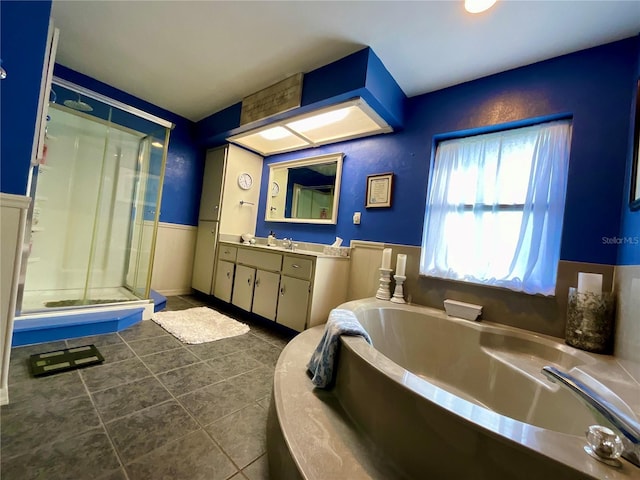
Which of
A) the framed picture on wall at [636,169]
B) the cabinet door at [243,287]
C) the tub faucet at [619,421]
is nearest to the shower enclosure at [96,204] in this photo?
the cabinet door at [243,287]

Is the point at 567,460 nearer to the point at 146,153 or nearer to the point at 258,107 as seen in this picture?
the point at 258,107

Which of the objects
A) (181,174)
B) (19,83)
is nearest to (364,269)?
(19,83)

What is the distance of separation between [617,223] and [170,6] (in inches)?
123

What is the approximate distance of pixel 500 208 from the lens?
1.85 metres

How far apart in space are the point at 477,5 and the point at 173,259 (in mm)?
3849

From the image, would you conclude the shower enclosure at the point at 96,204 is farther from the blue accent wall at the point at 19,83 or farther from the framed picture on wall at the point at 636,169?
the framed picture on wall at the point at 636,169

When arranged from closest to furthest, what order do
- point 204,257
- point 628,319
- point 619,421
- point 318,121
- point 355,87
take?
point 619,421, point 628,319, point 355,87, point 318,121, point 204,257

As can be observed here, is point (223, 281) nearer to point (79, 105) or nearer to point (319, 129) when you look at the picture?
point (319, 129)

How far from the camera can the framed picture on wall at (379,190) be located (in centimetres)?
237

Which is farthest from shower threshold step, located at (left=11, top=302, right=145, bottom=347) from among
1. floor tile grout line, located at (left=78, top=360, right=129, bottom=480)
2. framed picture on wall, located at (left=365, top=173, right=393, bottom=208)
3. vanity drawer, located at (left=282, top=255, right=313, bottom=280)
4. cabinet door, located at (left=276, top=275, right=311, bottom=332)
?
framed picture on wall, located at (left=365, top=173, right=393, bottom=208)

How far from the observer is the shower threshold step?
5.60ft

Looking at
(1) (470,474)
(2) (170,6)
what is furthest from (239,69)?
(1) (470,474)

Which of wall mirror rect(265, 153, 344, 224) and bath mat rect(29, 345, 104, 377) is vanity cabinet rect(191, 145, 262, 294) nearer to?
wall mirror rect(265, 153, 344, 224)

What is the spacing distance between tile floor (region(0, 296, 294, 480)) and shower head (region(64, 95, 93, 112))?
7.12 ft
